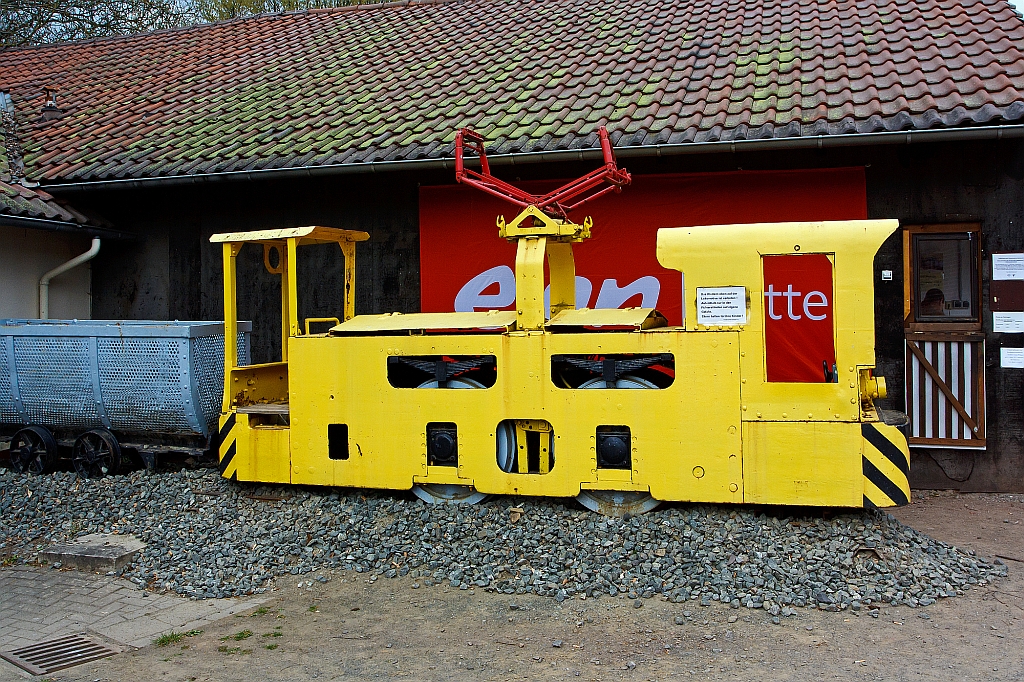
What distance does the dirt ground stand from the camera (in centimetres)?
421

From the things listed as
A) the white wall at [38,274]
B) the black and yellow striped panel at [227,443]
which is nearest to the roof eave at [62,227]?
the white wall at [38,274]

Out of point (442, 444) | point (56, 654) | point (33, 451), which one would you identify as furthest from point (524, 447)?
point (33, 451)

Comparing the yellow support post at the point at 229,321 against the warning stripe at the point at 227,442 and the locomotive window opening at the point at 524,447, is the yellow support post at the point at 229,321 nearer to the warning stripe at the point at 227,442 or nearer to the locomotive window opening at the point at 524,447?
the warning stripe at the point at 227,442

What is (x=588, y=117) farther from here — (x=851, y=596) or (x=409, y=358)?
(x=851, y=596)

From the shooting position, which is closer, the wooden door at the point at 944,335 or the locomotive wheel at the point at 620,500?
the locomotive wheel at the point at 620,500

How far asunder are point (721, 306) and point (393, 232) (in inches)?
167

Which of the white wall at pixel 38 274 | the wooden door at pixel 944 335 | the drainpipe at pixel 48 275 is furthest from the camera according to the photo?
the drainpipe at pixel 48 275

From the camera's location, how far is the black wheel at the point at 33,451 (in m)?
8.18

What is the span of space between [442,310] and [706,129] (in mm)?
3112

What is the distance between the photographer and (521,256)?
21.2 feet

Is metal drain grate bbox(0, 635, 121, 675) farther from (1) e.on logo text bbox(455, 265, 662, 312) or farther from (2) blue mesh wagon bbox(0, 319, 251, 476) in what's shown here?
(1) e.on logo text bbox(455, 265, 662, 312)

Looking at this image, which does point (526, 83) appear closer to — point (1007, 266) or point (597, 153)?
point (597, 153)

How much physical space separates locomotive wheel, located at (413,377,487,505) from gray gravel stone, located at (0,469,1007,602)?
4.2 inches

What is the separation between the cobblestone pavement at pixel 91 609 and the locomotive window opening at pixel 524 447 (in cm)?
198
